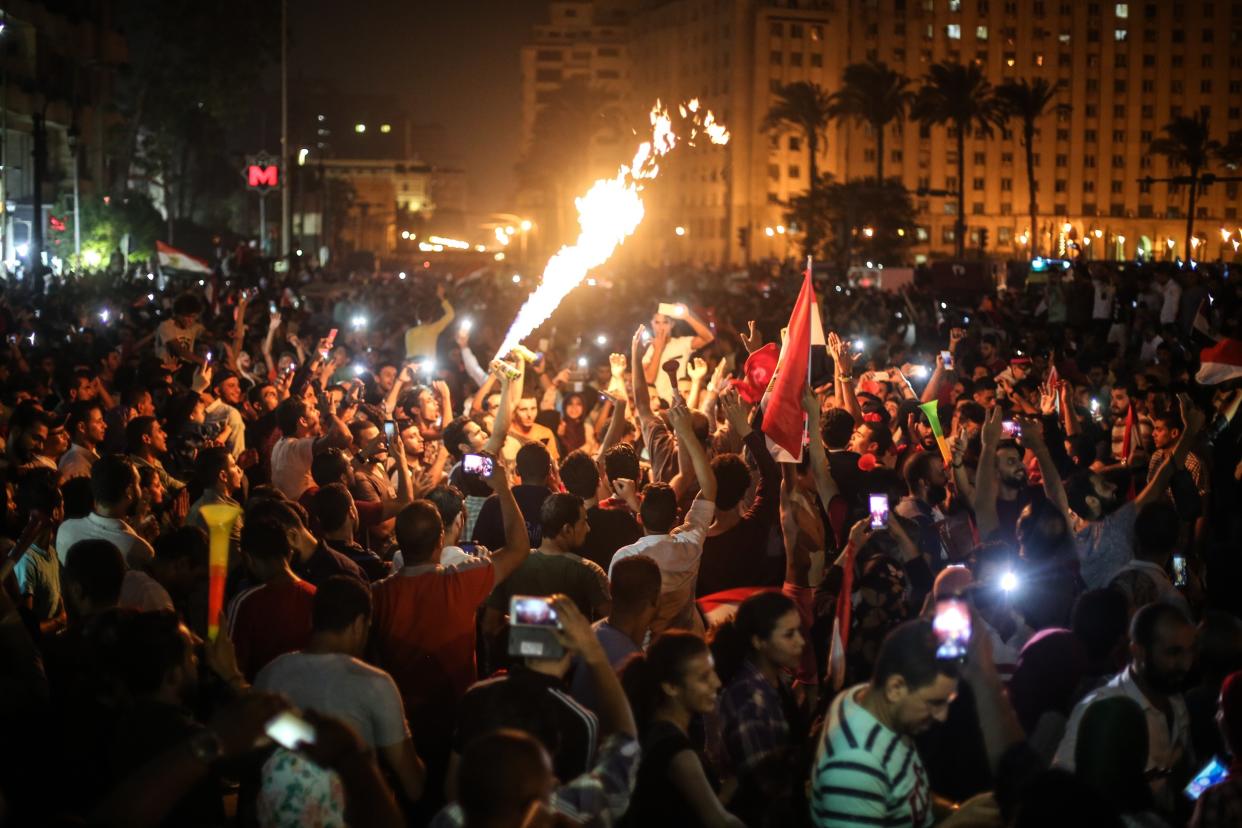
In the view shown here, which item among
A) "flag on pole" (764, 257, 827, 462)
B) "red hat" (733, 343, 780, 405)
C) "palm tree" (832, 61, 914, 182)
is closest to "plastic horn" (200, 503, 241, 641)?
"flag on pole" (764, 257, 827, 462)

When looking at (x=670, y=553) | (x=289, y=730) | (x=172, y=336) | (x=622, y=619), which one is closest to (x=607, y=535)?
(x=670, y=553)

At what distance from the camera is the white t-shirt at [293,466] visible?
9508 mm

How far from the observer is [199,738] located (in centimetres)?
388

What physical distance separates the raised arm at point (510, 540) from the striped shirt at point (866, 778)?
2176mm

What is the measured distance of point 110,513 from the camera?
7.03 metres

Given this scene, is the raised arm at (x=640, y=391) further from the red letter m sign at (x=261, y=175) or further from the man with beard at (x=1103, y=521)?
the red letter m sign at (x=261, y=175)

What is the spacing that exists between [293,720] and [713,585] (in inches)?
167

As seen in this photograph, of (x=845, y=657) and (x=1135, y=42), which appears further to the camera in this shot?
(x=1135, y=42)

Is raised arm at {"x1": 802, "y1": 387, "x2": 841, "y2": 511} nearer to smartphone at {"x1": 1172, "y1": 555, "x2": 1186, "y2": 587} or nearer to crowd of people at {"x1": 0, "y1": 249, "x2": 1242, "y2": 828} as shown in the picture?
crowd of people at {"x1": 0, "y1": 249, "x2": 1242, "y2": 828}

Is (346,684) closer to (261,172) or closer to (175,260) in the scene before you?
(175,260)

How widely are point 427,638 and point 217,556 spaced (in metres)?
1.08

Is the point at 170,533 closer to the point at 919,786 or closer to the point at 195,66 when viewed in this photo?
the point at 919,786

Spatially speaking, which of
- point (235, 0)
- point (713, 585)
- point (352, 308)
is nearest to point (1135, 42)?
point (235, 0)

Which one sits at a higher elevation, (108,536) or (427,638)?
(108,536)
